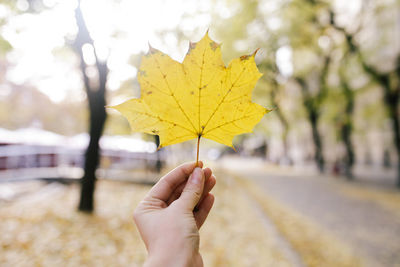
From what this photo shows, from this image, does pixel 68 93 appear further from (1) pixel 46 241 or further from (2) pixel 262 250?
→ (2) pixel 262 250

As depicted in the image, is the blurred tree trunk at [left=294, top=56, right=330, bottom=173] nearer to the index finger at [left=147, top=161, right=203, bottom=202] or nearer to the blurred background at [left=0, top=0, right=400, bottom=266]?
the blurred background at [left=0, top=0, right=400, bottom=266]

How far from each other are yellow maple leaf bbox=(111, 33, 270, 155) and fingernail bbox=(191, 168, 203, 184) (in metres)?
0.21

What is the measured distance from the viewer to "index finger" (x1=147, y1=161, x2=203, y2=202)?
1.29 meters

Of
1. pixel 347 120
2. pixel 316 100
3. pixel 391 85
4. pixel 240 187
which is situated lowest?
pixel 240 187

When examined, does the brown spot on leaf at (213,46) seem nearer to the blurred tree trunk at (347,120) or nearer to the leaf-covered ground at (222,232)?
the leaf-covered ground at (222,232)

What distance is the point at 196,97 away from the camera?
1107 millimetres

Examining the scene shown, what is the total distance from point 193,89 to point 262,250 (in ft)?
16.1

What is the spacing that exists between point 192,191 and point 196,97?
0.47 meters

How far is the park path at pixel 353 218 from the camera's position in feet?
17.4

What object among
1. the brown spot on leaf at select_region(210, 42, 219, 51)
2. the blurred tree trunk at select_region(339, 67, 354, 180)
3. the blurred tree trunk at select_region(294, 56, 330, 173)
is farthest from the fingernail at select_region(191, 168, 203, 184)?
the blurred tree trunk at select_region(294, 56, 330, 173)

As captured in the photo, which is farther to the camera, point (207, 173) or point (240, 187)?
point (240, 187)

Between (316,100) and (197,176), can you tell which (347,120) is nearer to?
(316,100)

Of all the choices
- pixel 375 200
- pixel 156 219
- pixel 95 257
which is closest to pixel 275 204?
pixel 375 200

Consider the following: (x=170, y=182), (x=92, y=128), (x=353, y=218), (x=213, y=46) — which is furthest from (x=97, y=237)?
(x=353, y=218)
